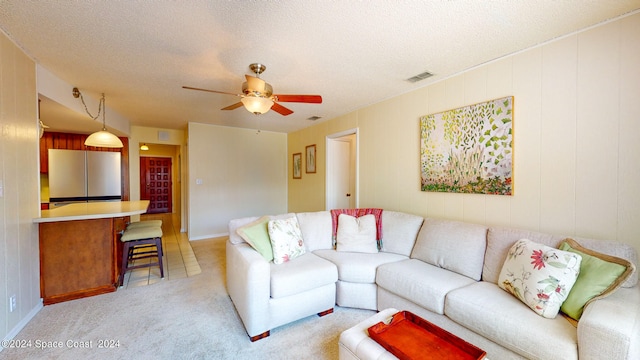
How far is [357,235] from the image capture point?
9.15 ft

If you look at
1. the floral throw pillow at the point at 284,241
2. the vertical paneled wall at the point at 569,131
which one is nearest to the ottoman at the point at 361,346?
the floral throw pillow at the point at 284,241

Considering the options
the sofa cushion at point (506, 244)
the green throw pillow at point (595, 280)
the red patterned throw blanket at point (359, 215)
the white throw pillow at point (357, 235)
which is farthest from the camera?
the red patterned throw blanket at point (359, 215)

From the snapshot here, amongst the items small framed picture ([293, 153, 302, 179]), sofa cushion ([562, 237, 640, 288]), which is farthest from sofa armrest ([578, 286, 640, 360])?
small framed picture ([293, 153, 302, 179])

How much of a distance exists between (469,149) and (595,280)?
139cm

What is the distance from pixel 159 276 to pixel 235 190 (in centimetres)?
254

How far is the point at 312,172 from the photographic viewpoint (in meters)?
5.07

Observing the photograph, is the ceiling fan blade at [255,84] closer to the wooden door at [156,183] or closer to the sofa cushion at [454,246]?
the sofa cushion at [454,246]

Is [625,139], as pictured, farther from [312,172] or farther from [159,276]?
[159,276]

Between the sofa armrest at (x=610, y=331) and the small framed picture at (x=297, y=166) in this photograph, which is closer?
the sofa armrest at (x=610, y=331)

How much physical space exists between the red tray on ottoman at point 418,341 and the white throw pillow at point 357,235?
1.22m

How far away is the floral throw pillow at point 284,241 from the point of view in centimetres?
233

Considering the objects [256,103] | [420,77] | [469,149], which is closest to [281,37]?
[256,103]

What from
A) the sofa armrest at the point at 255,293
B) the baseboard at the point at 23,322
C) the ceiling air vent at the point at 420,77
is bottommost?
the baseboard at the point at 23,322

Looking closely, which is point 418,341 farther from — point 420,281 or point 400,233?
point 400,233
